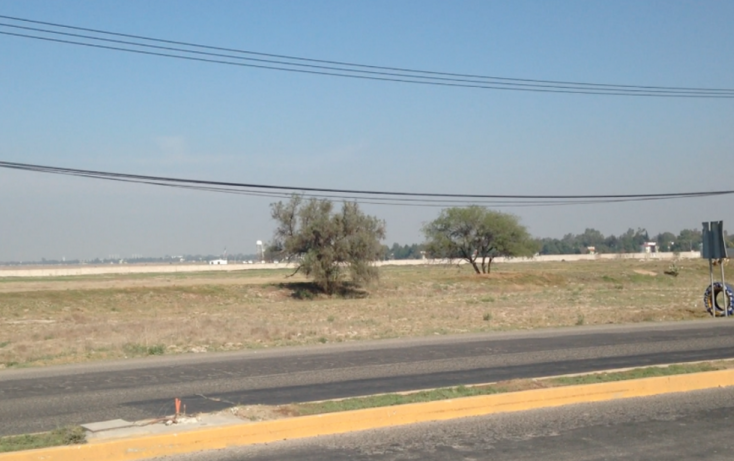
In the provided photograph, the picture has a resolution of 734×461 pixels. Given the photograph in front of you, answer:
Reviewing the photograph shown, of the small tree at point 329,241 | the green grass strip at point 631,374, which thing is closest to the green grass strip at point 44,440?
the green grass strip at point 631,374

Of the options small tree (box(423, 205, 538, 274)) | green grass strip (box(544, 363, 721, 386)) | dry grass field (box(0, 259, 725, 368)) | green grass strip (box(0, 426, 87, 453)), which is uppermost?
small tree (box(423, 205, 538, 274))

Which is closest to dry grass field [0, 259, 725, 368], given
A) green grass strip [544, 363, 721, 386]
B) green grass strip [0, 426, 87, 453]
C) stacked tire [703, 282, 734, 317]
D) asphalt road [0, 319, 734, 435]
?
stacked tire [703, 282, 734, 317]

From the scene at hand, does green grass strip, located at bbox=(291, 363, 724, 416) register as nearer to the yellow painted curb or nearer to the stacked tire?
the yellow painted curb

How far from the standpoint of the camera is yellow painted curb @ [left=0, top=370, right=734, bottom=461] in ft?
28.9

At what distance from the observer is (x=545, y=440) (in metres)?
9.62

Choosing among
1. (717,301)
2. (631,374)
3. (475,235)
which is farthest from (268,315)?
(475,235)

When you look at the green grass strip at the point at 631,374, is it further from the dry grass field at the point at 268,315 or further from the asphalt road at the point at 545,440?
the dry grass field at the point at 268,315

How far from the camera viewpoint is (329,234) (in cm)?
5950

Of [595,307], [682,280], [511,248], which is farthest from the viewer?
[511,248]

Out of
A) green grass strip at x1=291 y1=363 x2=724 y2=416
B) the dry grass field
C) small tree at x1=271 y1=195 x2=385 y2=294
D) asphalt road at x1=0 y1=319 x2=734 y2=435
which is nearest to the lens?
green grass strip at x1=291 y1=363 x2=724 y2=416

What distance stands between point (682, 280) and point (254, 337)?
186 feet

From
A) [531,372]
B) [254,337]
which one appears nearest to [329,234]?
[254,337]

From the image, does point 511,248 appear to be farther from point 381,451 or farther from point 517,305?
point 381,451

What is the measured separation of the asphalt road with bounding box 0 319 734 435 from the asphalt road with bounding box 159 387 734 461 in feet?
9.25
